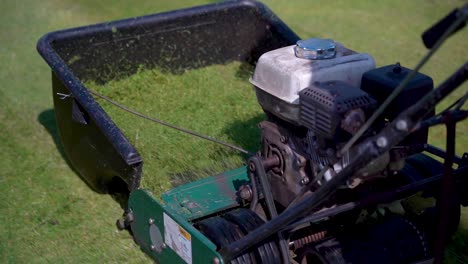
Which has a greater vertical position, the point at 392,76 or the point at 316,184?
the point at 392,76

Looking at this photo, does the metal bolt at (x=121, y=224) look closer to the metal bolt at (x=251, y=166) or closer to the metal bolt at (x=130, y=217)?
the metal bolt at (x=130, y=217)

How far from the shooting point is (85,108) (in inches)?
106

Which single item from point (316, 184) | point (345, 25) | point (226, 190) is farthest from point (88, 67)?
point (345, 25)

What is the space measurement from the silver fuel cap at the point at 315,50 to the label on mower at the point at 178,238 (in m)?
0.65

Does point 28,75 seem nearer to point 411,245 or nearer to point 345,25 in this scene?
point 345,25

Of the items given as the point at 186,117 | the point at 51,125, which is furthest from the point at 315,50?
the point at 51,125

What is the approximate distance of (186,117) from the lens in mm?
3355

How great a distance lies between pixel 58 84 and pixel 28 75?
1.36 m

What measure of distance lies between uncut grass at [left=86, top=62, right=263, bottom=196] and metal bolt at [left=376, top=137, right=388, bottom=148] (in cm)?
113

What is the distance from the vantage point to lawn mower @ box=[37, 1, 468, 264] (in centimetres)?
196

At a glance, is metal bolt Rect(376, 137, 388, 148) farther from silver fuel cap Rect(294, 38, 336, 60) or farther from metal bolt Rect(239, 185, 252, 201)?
metal bolt Rect(239, 185, 252, 201)

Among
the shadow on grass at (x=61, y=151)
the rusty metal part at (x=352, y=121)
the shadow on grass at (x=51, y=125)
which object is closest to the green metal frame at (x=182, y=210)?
the shadow on grass at (x=61, y=151)

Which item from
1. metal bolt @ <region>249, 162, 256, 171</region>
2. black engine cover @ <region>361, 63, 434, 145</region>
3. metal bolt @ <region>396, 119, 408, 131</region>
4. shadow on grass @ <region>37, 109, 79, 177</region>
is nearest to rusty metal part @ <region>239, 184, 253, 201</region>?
metal bolt @ <region>249, 162, 256, 171</region>

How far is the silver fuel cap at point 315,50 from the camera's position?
226 cm
